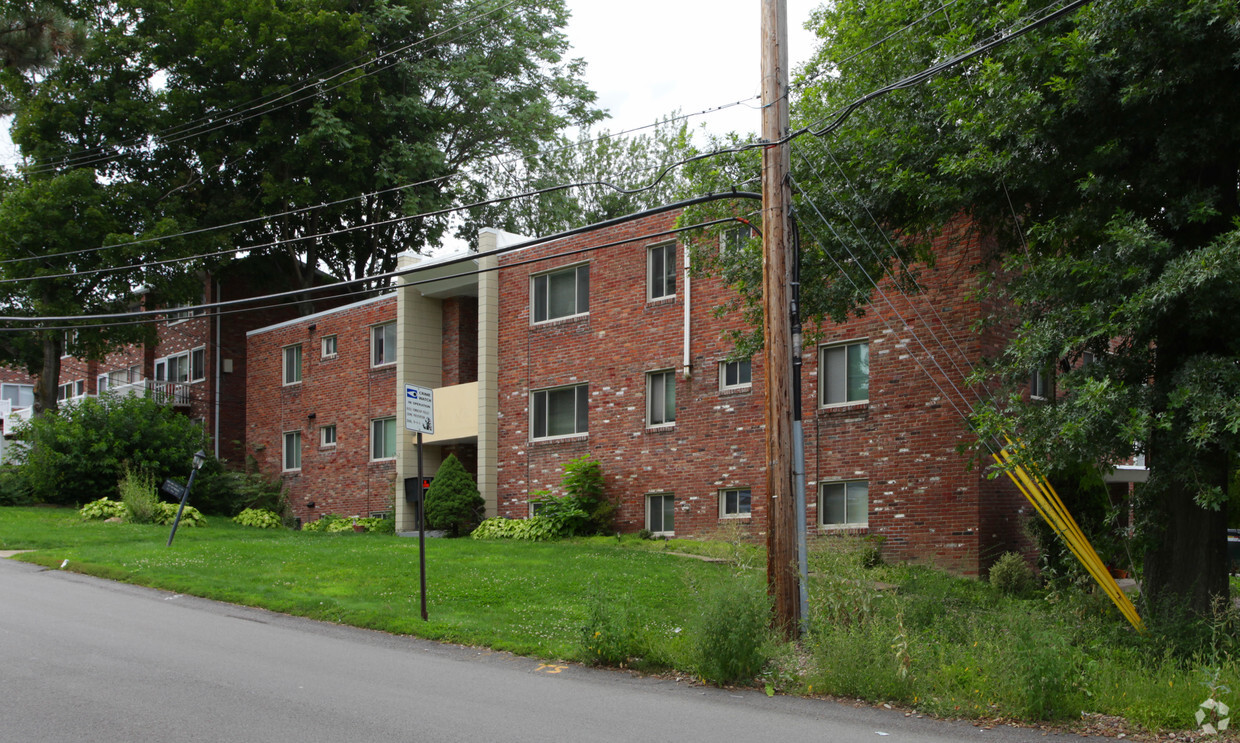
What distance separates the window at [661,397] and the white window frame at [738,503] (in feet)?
6.85

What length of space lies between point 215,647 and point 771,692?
19.2ft

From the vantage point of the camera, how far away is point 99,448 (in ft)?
104

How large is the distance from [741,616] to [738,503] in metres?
11.8

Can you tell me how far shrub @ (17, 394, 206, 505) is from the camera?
31500 mm

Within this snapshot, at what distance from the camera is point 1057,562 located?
1734 centimetres

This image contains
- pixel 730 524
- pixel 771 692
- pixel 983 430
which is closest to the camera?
pixel 771 692

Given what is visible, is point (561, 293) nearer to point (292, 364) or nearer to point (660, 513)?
point (660, 513)

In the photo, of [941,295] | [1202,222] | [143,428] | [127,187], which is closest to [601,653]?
[1202,222]

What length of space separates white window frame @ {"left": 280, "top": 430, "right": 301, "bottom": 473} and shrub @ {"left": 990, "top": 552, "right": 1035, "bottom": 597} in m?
23.3

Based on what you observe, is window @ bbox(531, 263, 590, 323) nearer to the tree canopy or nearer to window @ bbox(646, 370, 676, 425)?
window @ bbox(646, 370, 676, 425)

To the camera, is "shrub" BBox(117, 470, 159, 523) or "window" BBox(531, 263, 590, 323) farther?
"shrub" BBox(117, 470, 159, 523)

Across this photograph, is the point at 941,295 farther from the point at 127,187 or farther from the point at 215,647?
the point at 127,187

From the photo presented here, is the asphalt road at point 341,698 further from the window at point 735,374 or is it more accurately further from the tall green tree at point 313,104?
the tall green tree at point 313,104

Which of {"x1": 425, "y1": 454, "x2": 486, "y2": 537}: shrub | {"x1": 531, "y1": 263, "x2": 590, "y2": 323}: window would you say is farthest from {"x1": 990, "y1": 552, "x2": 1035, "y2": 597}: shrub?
{"x1": 425, "y1": 454, "x2": 486, "y2": 537}: shrub
